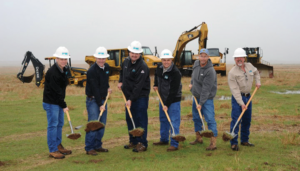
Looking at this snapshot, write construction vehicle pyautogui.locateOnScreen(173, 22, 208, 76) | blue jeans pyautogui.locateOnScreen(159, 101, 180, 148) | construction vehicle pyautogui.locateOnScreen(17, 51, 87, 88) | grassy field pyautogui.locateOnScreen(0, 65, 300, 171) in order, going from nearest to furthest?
grassy field pyautogui.locateOnScreen(0, 65, 300, 171)
blue jeans pyautogui.locateOnScreen(159, 101, 180, 148)
construction vehicle pyautogui.locateOnScreen(17, 51, 87, 88)
construction vehicle pyautogui.locateOnScreen(173, 22, 208, 76)

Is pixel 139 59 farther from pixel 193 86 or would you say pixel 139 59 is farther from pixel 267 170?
pixel 267 170

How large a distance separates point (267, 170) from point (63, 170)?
3.33m

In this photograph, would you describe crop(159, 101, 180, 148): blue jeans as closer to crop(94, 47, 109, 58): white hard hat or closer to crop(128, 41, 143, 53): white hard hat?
crop(128, 41, 143, 53): white hard hat

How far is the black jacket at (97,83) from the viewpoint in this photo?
614 cm

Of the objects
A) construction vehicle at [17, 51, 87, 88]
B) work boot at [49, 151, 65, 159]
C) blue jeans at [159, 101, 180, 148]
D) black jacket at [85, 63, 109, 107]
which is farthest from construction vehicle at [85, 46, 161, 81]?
work boot at [49, 151, 65, 159]

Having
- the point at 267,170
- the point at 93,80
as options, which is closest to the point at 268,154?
the point at 267,170

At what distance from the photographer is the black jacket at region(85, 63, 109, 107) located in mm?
6145

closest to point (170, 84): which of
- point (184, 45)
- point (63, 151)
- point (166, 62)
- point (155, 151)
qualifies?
point (166, 62)

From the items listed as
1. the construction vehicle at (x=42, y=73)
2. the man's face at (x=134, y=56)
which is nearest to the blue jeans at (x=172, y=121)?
the man's face at (x=134, y=56)

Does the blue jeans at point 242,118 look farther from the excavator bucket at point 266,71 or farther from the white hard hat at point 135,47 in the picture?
the excavator bucket at point 266,71

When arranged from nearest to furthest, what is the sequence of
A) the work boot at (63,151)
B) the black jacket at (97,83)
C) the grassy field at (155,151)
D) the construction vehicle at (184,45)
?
the grassy field at (155,151) → the black jacket at (97,83) → the work boot at (63,151) → the construction vehicle at (184,45)

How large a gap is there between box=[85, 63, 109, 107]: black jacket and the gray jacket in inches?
75.1

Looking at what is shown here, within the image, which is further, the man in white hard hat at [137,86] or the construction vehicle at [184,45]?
the construction vehicle at [184,45]

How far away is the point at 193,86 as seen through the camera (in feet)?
22.3
